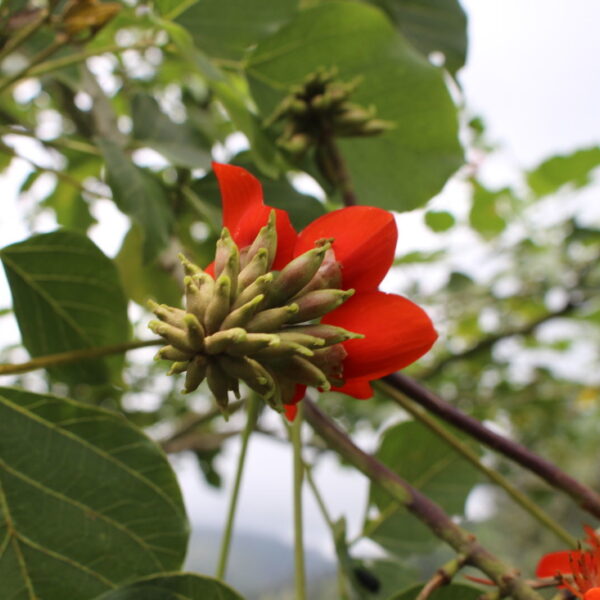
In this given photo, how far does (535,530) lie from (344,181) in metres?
5.33

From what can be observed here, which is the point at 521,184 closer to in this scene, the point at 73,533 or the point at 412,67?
the point at 412,67

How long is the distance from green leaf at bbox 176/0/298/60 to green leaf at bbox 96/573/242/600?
65cm

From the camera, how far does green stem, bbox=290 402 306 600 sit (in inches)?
21.3

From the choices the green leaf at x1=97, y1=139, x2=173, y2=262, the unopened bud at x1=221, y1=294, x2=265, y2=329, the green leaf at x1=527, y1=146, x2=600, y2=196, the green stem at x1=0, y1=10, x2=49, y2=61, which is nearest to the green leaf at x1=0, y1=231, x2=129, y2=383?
the green leaf at x1=97, y1=139, x2=173, y2=262

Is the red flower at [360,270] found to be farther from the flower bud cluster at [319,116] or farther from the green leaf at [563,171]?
the green leaf at [563,171]

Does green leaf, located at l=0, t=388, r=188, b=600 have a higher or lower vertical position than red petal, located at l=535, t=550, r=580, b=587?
higher

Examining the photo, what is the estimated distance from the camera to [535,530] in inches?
206

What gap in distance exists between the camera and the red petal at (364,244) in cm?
39

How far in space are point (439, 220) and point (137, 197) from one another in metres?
0.87

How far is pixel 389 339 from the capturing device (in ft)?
1.24

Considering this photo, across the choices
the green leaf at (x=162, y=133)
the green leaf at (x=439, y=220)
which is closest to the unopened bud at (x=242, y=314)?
the green leaf at (x=162, y=133)

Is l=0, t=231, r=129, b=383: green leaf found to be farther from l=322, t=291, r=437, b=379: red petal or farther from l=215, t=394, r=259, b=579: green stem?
l=322, t=291, r=437, b=379: red petal

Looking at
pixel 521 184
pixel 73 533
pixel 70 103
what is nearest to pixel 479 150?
pixel 521 184

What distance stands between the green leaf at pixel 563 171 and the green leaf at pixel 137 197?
1.33 metres
